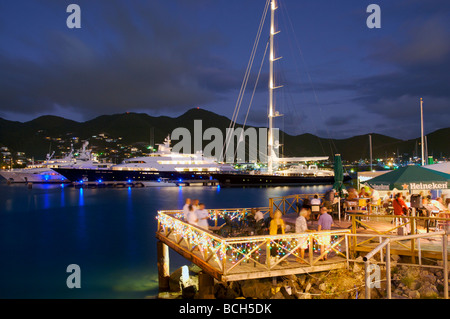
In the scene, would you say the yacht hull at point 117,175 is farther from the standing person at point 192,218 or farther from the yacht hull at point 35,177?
the standing person at point 192,218

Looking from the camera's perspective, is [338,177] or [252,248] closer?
[252,248]

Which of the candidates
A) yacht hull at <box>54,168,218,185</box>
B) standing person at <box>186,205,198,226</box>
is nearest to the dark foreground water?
standing person at <box>186,205,198,226</box>

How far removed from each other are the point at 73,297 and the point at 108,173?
69986 mm

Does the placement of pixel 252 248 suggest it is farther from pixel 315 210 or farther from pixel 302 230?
pixel 315 210

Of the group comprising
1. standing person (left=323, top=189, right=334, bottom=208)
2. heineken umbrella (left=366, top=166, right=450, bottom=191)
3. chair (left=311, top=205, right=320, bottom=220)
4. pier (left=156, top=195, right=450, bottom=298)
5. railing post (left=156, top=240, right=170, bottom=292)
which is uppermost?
heineken umbrella (left=366, top=166, right=450, bottom=191)

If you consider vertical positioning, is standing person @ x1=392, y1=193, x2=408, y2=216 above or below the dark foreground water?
above

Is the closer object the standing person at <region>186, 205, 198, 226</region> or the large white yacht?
the standing person at <region>186, 205, 198, 226</region>

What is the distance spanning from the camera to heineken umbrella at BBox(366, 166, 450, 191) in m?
10.6

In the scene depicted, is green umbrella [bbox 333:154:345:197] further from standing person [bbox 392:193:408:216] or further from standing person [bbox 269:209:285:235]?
standing person [bbox 269:209:285:235]

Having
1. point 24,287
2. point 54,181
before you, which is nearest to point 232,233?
point 24,287

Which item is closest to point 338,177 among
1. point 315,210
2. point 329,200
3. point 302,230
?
point 329,200

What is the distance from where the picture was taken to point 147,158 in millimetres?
82875

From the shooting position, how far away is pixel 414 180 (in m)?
10.6

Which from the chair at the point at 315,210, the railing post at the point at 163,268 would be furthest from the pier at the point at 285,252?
the chair at the point at 315,210
